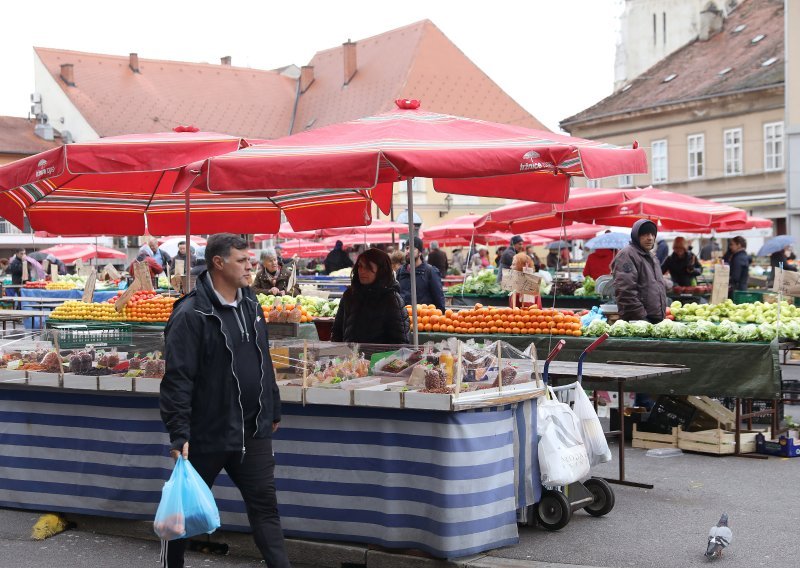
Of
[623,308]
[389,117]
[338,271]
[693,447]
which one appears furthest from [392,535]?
[338,271]

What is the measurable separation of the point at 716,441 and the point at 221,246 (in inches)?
234

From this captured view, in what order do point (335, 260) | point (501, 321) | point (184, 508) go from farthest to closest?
point (335, 260) → point (501, 321) → point (184, 508)

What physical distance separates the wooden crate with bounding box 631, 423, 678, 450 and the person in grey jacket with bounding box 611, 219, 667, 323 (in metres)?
1.29

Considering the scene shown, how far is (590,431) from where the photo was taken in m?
7.30

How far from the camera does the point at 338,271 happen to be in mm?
27484

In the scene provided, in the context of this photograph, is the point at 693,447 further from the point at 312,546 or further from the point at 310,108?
the point at 310,108

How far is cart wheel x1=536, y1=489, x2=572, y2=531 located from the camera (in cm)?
696

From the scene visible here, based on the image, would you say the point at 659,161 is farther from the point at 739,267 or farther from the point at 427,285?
the point at 427,285

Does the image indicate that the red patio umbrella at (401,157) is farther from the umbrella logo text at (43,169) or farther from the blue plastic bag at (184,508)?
the blue plastic bag at (184,508)

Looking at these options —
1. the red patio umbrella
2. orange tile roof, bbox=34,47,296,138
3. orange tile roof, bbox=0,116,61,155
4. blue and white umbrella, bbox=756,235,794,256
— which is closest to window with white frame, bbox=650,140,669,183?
blue and white umbrella, bbox=756,235,794,256

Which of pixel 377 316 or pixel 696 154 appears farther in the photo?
pixel 696 154

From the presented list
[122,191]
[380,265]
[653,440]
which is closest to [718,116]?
[653,440]

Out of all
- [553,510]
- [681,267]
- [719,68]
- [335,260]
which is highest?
[719,68]

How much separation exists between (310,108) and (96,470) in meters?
71.0
